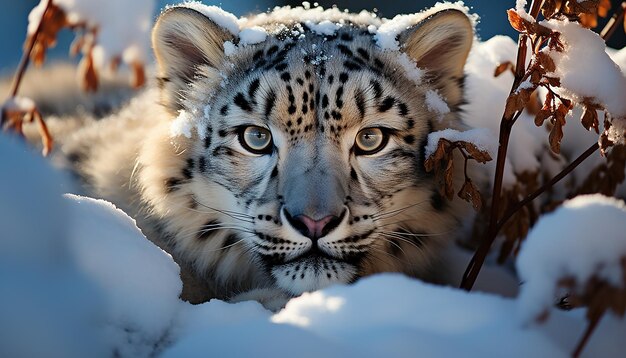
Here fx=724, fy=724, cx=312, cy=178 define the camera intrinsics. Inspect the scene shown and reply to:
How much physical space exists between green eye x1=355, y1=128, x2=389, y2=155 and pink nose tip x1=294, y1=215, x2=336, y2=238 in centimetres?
36

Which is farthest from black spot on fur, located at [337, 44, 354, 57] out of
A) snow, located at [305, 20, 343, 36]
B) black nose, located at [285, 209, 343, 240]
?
black nose, located at [285, 209, 343, 240]

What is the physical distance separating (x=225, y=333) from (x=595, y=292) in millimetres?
734

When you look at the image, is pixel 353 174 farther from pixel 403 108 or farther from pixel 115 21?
pixel 115 21

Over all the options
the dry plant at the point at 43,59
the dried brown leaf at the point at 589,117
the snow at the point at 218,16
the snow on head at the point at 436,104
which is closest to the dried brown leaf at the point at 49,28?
the dry plant at the point at 43,59

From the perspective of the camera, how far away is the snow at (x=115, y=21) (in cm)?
321

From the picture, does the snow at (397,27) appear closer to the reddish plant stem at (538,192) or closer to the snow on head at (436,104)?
the snow on head at (436,104)

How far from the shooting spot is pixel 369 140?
2.59 m

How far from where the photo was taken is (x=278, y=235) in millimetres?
2436

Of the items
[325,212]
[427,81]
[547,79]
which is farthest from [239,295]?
[547,79]

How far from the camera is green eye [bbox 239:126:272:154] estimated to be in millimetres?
2594

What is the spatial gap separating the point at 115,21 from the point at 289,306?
209 centimetres

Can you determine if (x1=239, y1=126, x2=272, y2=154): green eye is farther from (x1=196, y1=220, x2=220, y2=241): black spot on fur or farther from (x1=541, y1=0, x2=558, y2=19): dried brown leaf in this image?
(x1=541, y1=0, x2=558, y2=19): dried brown leaf

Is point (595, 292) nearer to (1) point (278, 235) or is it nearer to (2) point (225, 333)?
(2) point (225, 333)

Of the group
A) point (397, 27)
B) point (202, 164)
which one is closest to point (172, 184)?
point (202, 164)
